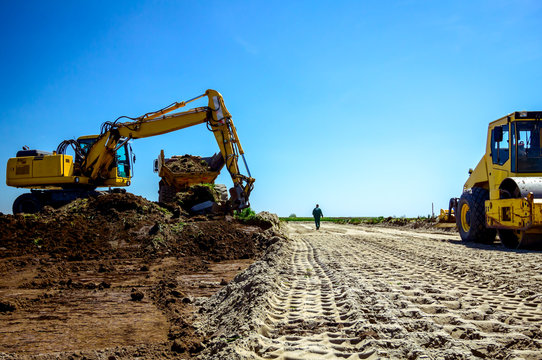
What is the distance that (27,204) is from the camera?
16.9 m

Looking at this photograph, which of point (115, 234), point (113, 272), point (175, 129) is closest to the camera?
point (113, 272)

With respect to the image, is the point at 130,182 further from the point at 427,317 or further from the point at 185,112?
the point at 427,317

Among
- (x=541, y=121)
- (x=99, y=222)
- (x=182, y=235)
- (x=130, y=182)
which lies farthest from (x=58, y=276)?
(x=541, y=121)

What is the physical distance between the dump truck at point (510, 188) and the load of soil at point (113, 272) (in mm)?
6572

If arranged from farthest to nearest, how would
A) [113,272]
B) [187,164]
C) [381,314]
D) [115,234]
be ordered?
[187,164]
[115,234]
[113,272]
[381,314]

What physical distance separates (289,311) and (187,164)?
15.5 metres

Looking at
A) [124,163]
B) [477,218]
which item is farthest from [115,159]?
[477,218]

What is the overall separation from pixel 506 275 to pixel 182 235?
8.61 meters

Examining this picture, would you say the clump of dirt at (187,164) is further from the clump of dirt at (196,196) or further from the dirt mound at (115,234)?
the dirt mound at (115,234)

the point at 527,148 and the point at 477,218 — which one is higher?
the point at 527,148

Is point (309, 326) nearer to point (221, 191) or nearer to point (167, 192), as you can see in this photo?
point (221, 191)

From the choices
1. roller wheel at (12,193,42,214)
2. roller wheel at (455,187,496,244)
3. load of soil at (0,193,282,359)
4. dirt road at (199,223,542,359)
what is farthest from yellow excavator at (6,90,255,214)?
dirt road at (199,223,542,359)

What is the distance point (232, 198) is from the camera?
15.4 metres

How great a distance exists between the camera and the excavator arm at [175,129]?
1544 cm
